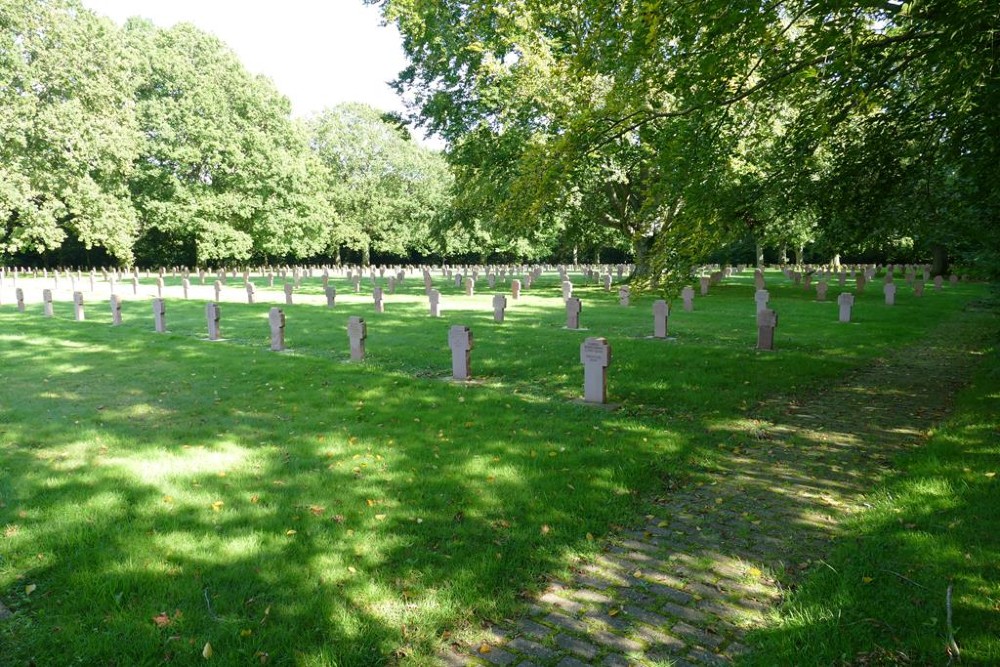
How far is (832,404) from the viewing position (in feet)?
27.2

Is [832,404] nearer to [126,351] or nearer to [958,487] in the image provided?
[958,487]

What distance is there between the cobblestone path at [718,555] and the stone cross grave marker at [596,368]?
1.80 metres

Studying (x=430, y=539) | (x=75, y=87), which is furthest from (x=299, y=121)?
(x=430, y=539)

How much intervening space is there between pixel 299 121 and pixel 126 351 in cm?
4773

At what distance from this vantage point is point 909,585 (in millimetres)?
3686

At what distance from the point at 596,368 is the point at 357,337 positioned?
17.0 ft

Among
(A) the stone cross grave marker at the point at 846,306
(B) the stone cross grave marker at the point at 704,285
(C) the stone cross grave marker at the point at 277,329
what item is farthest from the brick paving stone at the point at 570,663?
(B) the stone cross grave marker at the point at 704,285

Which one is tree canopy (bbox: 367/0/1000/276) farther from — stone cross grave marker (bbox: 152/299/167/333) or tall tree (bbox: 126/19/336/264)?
tall tree (bbox: 126/19/336/264)

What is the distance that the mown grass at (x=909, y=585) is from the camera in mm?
3121

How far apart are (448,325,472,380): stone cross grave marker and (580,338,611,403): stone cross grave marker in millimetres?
2277

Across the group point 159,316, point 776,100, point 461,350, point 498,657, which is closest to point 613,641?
point 498,657

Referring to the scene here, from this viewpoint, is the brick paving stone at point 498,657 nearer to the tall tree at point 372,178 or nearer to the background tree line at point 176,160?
the background tree line at point 176,160

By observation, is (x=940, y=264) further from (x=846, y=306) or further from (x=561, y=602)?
(x=561, y=602)

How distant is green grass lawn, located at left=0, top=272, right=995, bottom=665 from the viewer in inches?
137
